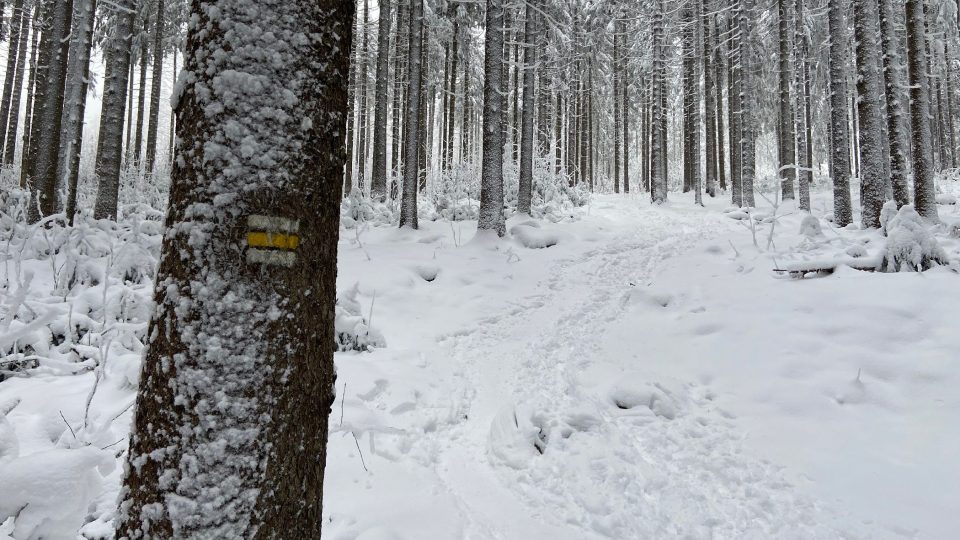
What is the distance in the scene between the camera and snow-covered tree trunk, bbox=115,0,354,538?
3.38 ft

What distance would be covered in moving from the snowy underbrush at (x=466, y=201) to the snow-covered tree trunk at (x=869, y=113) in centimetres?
565

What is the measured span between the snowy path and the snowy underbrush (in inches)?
254

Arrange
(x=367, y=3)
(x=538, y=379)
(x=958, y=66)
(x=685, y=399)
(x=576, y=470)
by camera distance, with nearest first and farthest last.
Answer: (x=576, y=470) → (x=685, y=399) → (x=538, y=379) → (x=367, y=3) → (x=958, y=66)

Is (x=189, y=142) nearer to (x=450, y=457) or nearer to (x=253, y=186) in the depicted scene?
(x=253, y=186)

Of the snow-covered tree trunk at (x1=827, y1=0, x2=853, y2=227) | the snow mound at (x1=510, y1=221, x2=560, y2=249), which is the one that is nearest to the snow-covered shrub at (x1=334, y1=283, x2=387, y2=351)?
the snow mound at (x1=510, y1=221, x2=560, y2=249)

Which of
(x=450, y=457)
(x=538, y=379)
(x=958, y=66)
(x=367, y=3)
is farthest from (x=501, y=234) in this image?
(x=958, y=66)

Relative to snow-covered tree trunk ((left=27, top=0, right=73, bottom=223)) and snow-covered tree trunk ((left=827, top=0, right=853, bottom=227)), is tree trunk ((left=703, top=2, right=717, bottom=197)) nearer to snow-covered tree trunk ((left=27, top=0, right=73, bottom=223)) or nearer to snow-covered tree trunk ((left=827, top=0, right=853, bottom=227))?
snow-covered tree trunk ((left=827, top=0, right=853, bottom=227))

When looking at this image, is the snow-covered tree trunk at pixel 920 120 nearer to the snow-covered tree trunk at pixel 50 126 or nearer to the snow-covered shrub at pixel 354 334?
the snow-covered shrub at pixel 354 334

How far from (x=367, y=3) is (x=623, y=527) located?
18951 millimetres

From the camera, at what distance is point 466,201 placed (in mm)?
12109

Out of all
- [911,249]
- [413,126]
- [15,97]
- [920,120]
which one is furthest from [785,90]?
[15,97]

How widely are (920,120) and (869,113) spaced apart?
2.42 ft

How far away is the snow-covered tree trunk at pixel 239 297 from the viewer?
1029 millimetres

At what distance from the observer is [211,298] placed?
1061 millimetres
